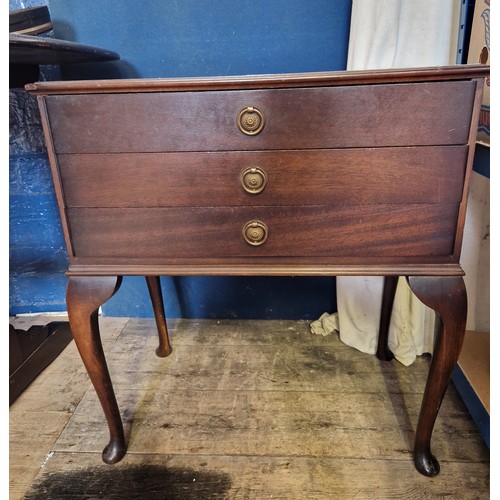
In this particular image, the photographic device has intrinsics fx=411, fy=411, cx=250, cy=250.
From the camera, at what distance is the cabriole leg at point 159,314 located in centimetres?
125

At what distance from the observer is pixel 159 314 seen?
4.25 ft

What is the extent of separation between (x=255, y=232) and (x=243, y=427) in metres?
0.56

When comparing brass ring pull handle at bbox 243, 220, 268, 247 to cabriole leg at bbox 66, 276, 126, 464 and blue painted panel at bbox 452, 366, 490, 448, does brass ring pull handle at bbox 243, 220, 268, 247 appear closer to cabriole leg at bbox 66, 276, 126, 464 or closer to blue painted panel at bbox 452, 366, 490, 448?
cabriole leg at bbox 66, 276, 126, 464

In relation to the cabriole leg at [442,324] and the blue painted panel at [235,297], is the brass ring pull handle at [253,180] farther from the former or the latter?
the blue painted panel at [235,297]

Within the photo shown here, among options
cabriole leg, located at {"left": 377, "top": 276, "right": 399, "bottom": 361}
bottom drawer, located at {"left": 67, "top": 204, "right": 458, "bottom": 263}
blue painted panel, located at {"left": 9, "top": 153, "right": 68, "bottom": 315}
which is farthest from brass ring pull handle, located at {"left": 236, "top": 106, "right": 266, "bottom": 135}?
blue painted panel, located at {"left": 9, "top": 153, "right": 68, "bottom": 315}

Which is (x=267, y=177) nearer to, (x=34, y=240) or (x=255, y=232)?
(x=255, y=232)

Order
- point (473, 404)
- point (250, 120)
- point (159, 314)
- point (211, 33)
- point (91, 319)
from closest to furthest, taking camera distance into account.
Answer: point (250, 120), point (91, 319), point (473, 404), point (211, 33), point (159, 314)

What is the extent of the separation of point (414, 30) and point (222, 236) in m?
0.74

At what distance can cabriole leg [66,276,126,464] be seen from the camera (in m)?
0.82

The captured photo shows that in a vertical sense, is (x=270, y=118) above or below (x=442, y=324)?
above

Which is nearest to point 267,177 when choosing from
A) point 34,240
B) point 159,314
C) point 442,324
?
point 442,324

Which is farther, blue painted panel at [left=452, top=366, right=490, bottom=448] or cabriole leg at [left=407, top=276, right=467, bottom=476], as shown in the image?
blue painted panel at [left=452, top=366, right=490, bottom=448]

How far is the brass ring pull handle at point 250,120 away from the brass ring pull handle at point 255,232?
0.16m

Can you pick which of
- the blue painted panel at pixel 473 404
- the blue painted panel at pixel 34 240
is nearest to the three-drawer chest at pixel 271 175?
the blue painted panel at pixel 473 404
